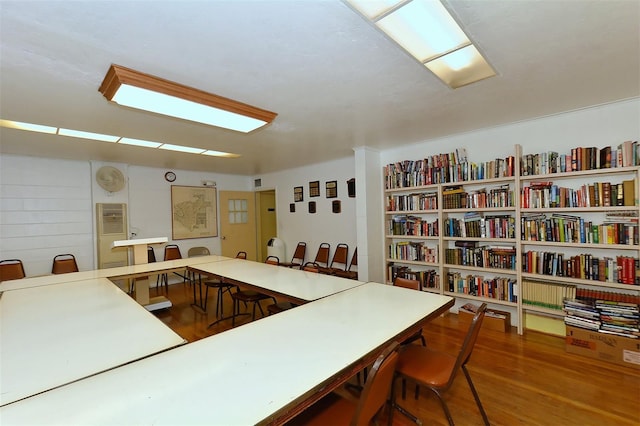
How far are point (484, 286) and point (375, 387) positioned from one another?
2898mm

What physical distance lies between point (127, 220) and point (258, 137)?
329 centimetres

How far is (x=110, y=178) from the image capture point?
482cm

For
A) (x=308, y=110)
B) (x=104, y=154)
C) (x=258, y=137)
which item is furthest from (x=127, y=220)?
(x=308, y=110)

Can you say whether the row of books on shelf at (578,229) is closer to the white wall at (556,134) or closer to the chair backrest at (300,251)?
the white wall at (556,134)

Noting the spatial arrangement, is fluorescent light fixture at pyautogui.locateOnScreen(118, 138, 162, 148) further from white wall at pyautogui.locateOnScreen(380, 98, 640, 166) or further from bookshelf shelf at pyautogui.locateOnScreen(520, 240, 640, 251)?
bookshelf shelf at pyautogui.locateOnScreen(520, 240, 640, 251)

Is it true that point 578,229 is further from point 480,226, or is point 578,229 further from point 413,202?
point 413,202

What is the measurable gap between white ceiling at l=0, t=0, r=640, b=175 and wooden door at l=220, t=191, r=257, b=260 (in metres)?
3.33

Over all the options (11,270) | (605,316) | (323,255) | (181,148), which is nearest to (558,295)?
(605,316)

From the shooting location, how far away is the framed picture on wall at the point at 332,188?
5215 mm

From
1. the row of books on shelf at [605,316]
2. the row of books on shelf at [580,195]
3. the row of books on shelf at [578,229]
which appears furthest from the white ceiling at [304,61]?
the row of books on shelf at [605,316]

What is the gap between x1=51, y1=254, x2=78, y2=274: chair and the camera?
439cm

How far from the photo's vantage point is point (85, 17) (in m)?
1.37

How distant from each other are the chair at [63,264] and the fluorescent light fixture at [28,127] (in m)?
2.35

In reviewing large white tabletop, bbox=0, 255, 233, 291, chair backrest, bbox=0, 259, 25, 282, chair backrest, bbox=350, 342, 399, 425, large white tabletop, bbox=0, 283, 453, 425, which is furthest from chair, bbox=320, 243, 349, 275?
chair backrest, bbox=0, 259, 25, 282
